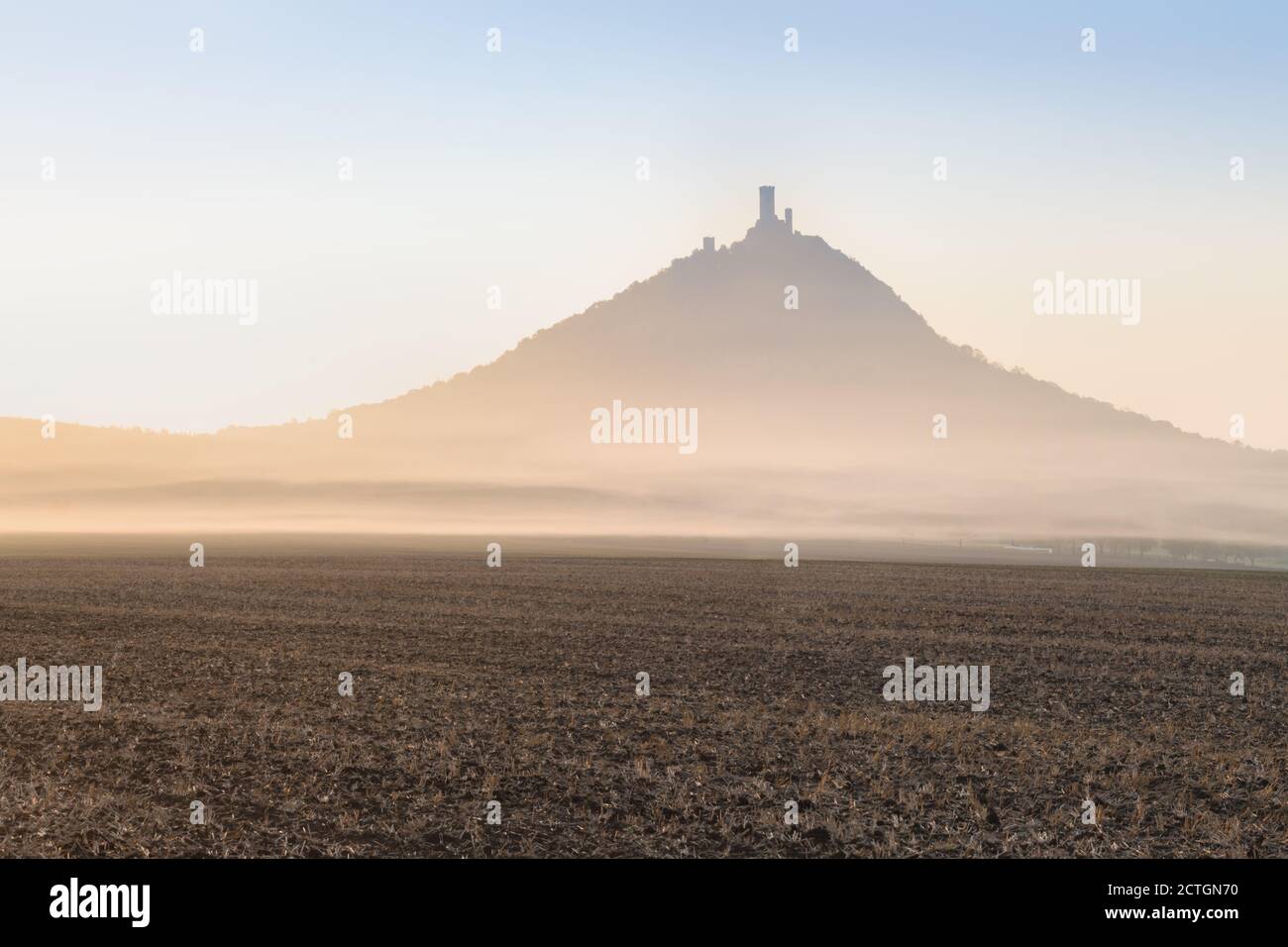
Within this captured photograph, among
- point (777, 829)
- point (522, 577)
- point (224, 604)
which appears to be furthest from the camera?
point (522, 577)

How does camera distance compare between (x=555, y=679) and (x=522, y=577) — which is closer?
(x=555, y=679)

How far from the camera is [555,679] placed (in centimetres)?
3209

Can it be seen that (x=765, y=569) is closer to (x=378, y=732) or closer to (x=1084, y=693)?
(x=1084, y=693)

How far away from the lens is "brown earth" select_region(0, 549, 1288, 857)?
17.8 meters

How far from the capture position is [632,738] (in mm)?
24078

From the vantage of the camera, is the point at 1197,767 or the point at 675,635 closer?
the point at 1197,767

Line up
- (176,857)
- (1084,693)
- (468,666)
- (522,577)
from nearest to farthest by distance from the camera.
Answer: (176,857)
(1084,693)
(468,666)
(522,577)

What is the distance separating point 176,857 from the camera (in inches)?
645

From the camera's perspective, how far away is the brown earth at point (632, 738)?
17.8m

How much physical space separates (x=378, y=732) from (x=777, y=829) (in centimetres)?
1027

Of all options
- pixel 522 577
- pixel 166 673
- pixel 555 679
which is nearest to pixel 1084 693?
pixel 555 679
